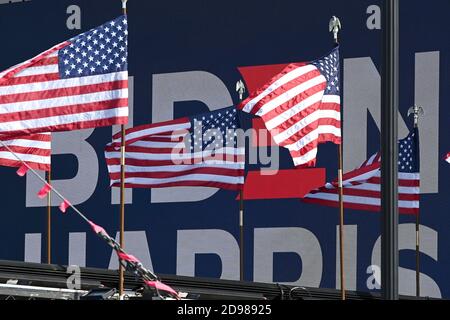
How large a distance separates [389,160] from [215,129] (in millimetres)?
15203

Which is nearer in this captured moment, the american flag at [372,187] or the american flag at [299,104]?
the american flag at [299,104]

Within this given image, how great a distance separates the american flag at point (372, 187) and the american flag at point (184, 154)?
6.10 ft

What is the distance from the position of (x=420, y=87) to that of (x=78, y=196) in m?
10.7

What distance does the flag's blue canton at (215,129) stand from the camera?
98.2ft

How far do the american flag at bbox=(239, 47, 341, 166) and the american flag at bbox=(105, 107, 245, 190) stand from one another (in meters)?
4.83

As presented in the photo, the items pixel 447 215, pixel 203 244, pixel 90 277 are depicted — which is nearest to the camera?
pixel 90 277

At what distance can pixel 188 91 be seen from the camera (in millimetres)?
41375

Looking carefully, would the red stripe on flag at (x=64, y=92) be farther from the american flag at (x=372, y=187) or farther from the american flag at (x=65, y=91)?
the american flag at (x=372, y=187)

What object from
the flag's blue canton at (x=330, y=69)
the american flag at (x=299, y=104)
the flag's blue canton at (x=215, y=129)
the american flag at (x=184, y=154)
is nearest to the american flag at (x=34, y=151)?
the american flag at (x=184, y=154)

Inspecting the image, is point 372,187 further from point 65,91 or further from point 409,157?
point 65,91

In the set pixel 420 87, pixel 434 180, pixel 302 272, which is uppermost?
pixel 420 87
